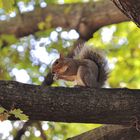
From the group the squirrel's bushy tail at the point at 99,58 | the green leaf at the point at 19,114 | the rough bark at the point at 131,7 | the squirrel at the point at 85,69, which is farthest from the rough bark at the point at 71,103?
the squirrel's bushy tail at the point at 99,58

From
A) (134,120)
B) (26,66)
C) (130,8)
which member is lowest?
(26,66)

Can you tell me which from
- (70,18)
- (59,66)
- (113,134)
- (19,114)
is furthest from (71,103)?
(70,18)

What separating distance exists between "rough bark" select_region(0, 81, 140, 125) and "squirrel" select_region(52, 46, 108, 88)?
723mm

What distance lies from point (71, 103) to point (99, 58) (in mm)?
1187

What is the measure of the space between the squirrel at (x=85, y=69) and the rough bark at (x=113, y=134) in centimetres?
50

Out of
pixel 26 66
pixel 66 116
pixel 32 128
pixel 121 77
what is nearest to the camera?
pixel 66 116

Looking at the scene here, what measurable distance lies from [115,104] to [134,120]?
0.50 feet

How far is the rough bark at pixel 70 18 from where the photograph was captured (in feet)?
15.9

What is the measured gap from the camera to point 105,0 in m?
4.95

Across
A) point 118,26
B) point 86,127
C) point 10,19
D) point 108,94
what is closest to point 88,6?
point 10,19

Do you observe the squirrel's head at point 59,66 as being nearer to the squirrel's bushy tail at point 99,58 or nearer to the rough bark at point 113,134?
the squirrel's bushy tail at point 99,58

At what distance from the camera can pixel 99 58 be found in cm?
386

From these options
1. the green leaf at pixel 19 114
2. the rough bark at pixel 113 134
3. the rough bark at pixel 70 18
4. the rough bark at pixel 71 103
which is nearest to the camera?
the green leaf at pixel 19 114

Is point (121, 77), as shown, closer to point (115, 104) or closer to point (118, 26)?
point (118, 26)
